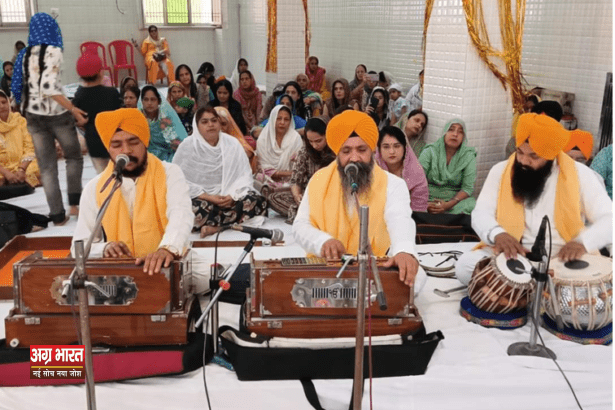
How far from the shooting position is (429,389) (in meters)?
2.42

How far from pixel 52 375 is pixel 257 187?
307cm

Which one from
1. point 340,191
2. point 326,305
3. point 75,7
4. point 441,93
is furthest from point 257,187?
point 75,7

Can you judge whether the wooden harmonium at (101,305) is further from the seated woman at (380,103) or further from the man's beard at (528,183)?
the seated woman at (380,103)

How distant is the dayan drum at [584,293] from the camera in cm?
265

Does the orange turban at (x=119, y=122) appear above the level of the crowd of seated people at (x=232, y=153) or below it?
above

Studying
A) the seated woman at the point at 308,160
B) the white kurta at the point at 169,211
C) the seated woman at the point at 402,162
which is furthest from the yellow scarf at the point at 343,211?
the seated woman at the point at 308,160

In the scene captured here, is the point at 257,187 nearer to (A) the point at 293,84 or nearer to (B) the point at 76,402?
(A) the point at 293,84

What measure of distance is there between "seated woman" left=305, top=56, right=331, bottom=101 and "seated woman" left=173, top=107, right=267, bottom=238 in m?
4.28

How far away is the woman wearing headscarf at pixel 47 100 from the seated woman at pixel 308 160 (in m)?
1.53

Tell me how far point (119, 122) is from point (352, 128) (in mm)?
1032

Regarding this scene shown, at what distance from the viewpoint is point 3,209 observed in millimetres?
4258

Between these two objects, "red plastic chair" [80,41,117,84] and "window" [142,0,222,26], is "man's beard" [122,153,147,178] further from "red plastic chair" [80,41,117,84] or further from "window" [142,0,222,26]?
"window" [142,0,222,26]

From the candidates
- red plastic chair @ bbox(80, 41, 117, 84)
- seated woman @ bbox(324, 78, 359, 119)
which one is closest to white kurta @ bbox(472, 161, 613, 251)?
seated woman @ bbox(324, 78, 359, 119)

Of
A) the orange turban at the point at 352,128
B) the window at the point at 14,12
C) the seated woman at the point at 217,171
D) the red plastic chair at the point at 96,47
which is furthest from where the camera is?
the red plastic chair at the point at 96,47
